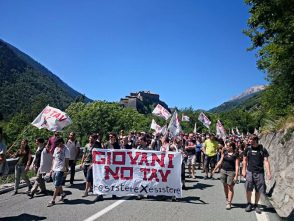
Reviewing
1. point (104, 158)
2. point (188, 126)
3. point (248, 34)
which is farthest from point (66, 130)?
point (104, 158)

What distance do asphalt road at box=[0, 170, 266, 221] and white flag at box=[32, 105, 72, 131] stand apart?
8.43 ft

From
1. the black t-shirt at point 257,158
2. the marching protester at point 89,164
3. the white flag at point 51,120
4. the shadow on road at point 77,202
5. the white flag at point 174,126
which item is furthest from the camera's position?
the white flag at point 174,126

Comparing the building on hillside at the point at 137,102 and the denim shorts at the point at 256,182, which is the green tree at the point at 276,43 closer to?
the denim shorts at the point at 256,182

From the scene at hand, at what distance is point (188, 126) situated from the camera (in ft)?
316

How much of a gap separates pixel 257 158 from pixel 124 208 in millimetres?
3570

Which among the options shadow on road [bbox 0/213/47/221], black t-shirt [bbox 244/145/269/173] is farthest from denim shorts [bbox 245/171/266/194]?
shadow on road [bbox 0/213/47/221]

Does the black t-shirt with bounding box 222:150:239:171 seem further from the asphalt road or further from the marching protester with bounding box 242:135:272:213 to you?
the asphalt road

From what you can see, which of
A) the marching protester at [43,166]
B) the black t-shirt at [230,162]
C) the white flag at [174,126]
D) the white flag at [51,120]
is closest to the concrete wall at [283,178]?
the black t-shirt at [230,162]

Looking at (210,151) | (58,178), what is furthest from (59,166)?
(210,151)

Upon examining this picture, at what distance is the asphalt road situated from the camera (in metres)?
7.63

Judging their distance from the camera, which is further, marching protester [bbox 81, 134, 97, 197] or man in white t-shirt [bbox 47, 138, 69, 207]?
marching protester [bbox 81, 134, 97, 197]

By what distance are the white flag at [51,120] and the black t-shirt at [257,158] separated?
6741 mm

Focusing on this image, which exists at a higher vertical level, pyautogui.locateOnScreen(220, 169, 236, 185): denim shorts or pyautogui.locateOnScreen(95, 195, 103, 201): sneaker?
pyautogui.locateOnScreen(220, 169, 236, 185): denim shorts

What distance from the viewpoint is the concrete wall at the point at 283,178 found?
8930 mm
